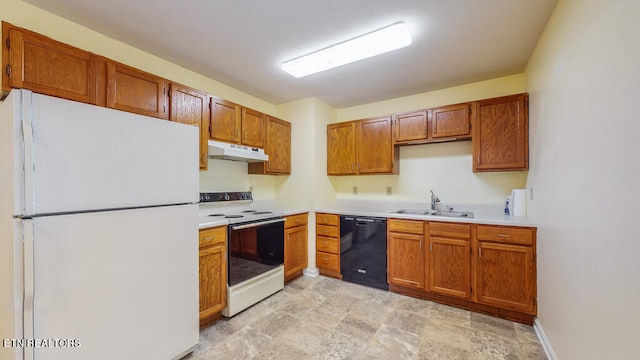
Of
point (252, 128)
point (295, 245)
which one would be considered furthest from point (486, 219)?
point (252, 128)

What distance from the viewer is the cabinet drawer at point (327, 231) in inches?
129

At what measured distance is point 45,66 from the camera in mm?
1610

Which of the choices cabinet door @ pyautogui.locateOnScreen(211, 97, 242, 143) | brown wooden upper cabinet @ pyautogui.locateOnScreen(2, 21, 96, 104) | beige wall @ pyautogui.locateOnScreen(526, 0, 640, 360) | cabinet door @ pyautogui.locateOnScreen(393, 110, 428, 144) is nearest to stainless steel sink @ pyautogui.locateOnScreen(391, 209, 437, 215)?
cabinet door @ pyautogui.locateOnScreen(393, 110, 428, 144)

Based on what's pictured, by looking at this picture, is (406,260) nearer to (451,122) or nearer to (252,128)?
(451,122)

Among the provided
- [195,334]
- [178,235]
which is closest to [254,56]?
[178,235]

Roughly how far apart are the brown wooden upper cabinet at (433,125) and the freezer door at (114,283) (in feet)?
8.35

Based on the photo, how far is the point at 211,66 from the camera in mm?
2605

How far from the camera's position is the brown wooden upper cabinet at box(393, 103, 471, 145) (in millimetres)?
2797

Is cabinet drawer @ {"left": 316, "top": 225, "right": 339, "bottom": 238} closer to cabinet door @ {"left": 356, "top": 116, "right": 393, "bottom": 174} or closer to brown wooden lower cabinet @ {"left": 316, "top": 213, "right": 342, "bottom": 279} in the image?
brown wooden lower cabinet @ {"left": 316, "top": 213, "right": 342, "bottom": 279}

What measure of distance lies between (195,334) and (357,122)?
2959 mm

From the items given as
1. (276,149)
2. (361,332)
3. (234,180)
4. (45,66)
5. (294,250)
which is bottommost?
(361,332)

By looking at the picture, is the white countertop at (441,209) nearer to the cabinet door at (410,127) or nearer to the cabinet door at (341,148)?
the cabinet door at (341,148)

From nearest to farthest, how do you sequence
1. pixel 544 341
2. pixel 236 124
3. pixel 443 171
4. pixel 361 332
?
pixel 544 341
pixel 361 332
pixel 236 124
pixel 443 171

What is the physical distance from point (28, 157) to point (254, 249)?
5.99 ft
